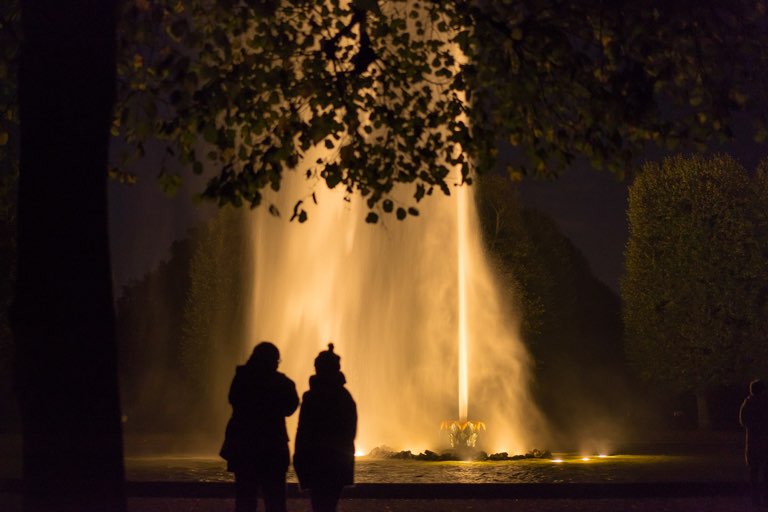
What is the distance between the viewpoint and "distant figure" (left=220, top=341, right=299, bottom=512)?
10055mm

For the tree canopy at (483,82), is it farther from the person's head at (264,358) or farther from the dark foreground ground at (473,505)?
the dark foreground ground at (473,505)

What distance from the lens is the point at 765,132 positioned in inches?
478

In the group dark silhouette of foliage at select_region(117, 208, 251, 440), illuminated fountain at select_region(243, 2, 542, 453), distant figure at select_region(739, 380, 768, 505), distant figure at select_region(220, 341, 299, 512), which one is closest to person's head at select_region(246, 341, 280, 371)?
distant figure at select_region(220, 341, 299, 512)

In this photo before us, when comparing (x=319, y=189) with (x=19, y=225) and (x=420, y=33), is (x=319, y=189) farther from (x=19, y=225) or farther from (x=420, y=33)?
(x=19, y=225)

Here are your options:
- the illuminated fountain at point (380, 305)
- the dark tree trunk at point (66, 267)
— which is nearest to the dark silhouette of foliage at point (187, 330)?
the illuminated fountain at point (380, 305)

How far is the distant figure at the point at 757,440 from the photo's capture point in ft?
49.2

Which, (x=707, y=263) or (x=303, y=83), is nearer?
(x=303, y=83)

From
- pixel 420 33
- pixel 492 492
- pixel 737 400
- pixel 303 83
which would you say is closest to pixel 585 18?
pixel 420 33

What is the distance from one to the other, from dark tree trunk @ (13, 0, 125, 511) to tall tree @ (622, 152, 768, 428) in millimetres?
Answer: 36002

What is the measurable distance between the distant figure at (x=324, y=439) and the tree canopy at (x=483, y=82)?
7.62 ft

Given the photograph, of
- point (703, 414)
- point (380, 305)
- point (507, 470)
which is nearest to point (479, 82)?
point (507, 470)

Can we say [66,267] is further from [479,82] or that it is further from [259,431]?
[479,82]

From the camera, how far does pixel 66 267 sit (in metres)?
7.66

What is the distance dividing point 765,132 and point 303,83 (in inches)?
→ 195
